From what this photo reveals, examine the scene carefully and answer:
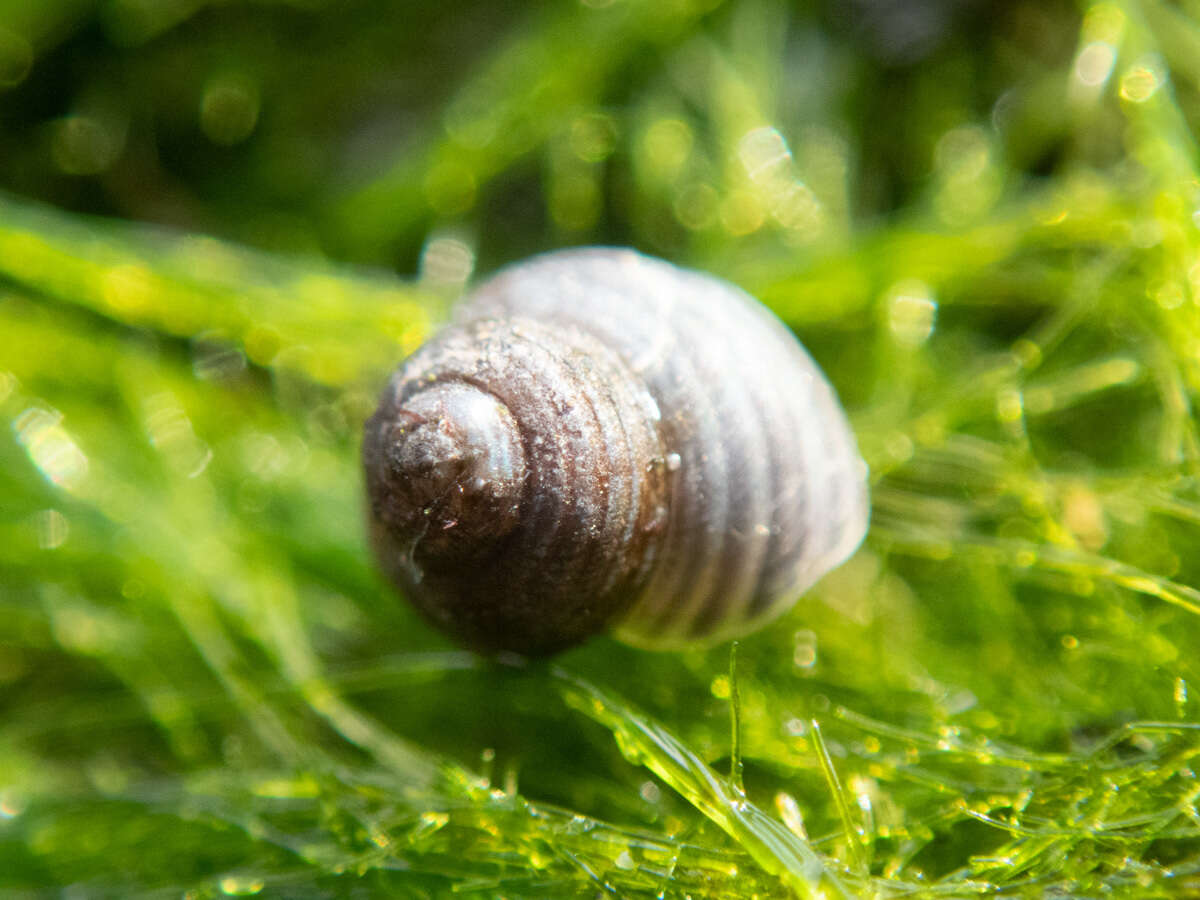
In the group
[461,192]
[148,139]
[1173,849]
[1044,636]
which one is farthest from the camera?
[148,139]

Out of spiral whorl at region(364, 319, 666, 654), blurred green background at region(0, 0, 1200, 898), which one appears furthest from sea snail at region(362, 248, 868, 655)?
blurred green background at region(0, 0, 1200, 898)

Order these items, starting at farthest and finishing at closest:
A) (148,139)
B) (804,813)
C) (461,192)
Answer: (148,139) < (461,192) < (804,813)

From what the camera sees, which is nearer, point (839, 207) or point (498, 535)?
point (498, 535)

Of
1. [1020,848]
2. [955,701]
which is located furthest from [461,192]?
[1020,848]

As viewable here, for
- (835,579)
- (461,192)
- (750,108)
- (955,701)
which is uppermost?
(750,108)

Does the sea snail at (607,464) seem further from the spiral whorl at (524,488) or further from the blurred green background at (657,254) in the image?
the blurred green background at (657,254)

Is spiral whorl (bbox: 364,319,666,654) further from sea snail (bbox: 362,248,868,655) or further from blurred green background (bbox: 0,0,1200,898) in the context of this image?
blurred green background (bbox: 0,0,1200,898)

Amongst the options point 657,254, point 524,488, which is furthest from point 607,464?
point 657,254

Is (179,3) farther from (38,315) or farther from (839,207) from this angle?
(839,207)
